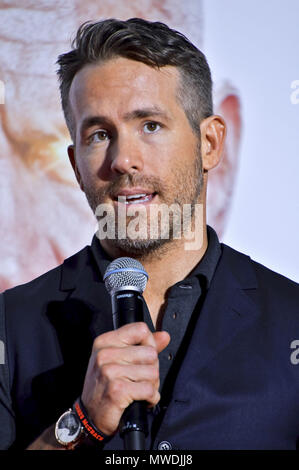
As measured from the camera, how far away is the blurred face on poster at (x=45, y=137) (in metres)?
2.17

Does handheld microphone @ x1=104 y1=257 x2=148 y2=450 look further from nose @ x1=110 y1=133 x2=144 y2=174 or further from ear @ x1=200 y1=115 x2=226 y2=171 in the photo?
ear @ x1=200 y1=115 x2=226 y2=171

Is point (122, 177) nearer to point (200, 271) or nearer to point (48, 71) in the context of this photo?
point (200, 271)

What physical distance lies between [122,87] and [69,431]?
0.91m

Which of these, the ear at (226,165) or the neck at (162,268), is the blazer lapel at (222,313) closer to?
the neck at (162,268)

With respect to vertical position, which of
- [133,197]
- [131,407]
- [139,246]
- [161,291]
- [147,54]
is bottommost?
[131,407]

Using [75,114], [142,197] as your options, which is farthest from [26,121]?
[142,197]

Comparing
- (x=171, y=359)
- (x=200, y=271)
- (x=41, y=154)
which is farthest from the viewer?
(x=41, y=154)

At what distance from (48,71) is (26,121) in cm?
19

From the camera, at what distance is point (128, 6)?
223cm

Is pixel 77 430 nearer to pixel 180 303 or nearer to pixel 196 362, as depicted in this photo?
pixel 196 362
